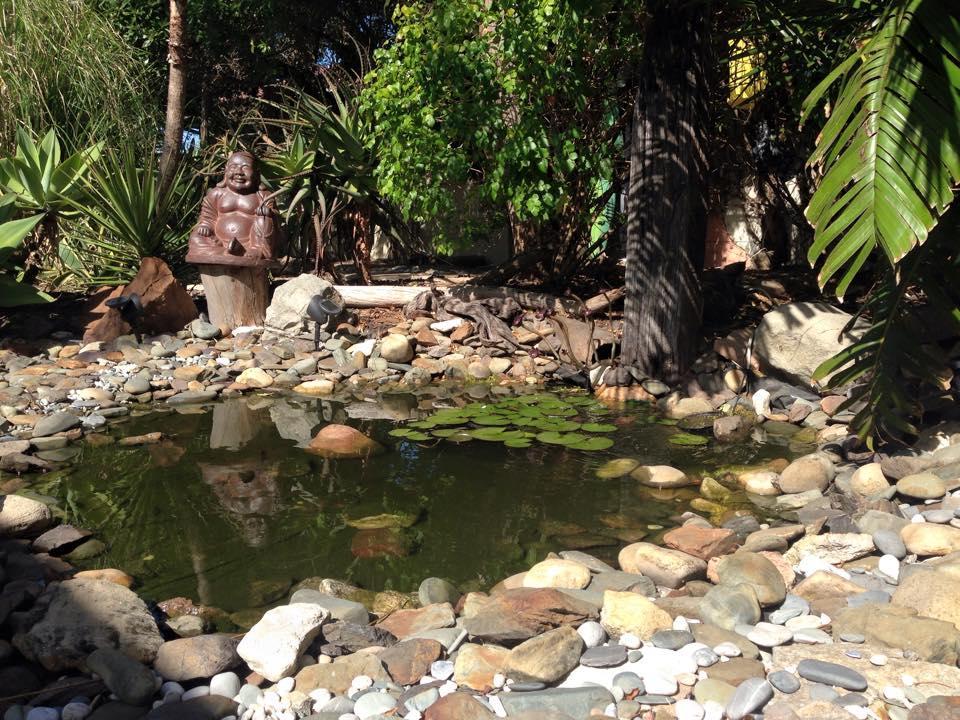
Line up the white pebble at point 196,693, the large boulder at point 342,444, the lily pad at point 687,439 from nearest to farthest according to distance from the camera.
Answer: the white pebble at point 196,693
the large boulder at point 342,444
the lily pad at point 687,439

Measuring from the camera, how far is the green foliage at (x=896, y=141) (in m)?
3.13

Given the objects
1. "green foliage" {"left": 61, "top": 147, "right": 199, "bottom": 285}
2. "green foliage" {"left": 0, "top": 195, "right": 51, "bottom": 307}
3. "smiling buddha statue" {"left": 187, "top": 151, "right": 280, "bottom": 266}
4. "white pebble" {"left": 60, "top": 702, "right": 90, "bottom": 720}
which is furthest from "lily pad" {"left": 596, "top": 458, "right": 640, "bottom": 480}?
"green foliage" {"left": 61, "top": 147, "right": 199, "bottom": 285}

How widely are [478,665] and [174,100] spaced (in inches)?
279

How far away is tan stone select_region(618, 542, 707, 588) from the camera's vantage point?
316 cm

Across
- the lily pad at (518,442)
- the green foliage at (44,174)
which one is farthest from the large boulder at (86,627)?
the green foliage at (44,174)

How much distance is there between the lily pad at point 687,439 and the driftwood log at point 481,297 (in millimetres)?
2048

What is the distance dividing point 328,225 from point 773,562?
5793mm

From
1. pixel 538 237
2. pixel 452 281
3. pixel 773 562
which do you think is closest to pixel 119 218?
pixel 452 281

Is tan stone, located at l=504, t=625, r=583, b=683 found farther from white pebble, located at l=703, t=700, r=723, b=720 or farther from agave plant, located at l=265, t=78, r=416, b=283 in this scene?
agave plant, located at l=265, t=78, r=416, b=283

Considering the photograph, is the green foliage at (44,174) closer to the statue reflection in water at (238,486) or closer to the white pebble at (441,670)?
the statue reflection in water at (238,486)

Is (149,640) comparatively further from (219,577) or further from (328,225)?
(328,225)

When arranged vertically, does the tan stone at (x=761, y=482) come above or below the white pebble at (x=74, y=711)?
above

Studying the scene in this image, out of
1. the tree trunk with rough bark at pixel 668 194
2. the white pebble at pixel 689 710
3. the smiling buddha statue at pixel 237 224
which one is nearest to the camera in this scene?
the white pebble at pixel 689 710

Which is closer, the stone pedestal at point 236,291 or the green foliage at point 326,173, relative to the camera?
the stone pedestal at point 236,291
